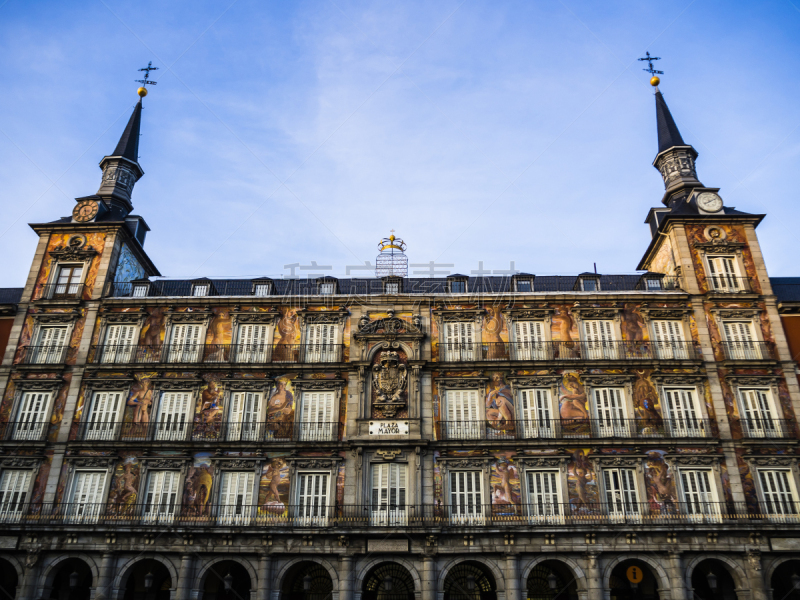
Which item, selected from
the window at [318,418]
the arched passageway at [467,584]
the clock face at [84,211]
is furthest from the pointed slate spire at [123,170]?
the arched passageway at [467,584]

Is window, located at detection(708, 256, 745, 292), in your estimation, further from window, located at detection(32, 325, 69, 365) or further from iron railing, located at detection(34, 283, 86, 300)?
window, located at detection(32, 325, 69, 365)

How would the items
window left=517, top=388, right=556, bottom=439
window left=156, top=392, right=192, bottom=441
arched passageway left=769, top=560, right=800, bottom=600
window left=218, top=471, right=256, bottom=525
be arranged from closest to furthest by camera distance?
arched passageway left=769, top=560, right=800, bottom=600
window left=218, top=471, right=256, bottom=525
window left=517, top=388, right=556, bottom=439
window left=156, top=392, right=192, bottom=441

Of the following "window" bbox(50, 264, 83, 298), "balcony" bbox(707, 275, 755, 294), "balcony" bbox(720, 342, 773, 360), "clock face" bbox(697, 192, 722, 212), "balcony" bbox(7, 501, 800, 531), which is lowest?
"balcony" bbox(7, 501, 800, 531)

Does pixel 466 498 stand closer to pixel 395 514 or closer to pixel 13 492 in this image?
pixel 395 514

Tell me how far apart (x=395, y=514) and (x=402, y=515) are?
33 centimetres

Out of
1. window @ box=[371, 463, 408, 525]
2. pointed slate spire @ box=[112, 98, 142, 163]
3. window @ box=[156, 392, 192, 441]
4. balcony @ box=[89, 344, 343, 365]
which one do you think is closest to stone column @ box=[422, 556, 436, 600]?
window @ box=[371, 463, 408, 525]

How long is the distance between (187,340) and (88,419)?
609 centimetres

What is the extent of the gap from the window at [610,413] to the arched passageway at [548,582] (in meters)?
6.47

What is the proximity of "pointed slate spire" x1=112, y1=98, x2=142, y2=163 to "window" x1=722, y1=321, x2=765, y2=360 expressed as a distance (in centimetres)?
3751

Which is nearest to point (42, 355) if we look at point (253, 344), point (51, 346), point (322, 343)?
point (51, 346)

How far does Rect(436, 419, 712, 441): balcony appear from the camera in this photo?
2961 cm

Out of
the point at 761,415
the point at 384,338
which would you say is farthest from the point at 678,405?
the point at 384,338

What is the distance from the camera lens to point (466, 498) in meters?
28.8

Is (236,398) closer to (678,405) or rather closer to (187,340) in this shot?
(187,340)
